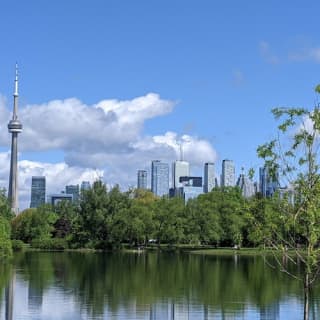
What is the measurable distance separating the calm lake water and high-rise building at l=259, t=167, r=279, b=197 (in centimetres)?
1635

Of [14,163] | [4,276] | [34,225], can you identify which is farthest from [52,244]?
[14,163]

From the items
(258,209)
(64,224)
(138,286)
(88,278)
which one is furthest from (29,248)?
(258,209)

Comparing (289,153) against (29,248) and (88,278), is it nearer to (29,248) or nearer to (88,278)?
(88,278)

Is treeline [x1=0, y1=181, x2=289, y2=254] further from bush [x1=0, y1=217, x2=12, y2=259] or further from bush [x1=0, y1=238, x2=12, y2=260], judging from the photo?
bush [x1=0, y1=217, x2=12, y2=259]

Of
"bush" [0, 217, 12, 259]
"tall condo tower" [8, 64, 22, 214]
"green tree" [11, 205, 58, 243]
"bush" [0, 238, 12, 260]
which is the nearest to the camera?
"bush" [0, 217, 12, 259]

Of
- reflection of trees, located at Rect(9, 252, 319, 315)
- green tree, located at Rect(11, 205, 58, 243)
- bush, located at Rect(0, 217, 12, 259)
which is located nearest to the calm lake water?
reflection of trees, located at Rect(9, 252, 319, 315)

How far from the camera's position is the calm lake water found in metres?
33.8

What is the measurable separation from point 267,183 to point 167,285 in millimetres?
31509

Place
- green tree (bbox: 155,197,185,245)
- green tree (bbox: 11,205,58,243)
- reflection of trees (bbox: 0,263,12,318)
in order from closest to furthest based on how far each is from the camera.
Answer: reflection of trees (bbox: 0,263,12,318), green tree (bbox: 155,197,185,245), green tree (bbox: 11,205,58,243)

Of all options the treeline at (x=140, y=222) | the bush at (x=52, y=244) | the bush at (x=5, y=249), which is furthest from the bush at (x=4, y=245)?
the bush at (x=52, y=244)

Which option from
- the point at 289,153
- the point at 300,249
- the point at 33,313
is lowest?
the point at 33,313

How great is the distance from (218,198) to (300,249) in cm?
9634

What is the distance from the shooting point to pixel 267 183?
16.7 meters

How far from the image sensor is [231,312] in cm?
3419
